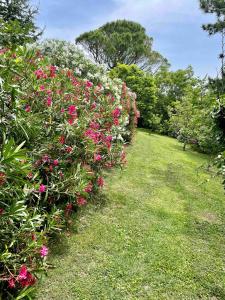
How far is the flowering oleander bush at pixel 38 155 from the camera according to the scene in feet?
10.9

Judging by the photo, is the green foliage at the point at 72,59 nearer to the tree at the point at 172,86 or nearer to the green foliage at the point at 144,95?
the green foliage at the point at 144,95

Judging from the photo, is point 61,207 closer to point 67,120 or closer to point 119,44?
point 67,120

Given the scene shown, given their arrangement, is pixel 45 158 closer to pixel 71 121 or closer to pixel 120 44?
pixel 71 121

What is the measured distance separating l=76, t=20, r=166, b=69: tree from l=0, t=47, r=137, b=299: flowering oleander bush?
29.7 meters

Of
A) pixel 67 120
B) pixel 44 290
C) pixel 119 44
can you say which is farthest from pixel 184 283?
pixel 119 44

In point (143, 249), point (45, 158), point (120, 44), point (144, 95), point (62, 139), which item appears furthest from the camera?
point (120, 44)

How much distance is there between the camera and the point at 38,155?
15.1 feet

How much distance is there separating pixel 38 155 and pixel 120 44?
114 ft

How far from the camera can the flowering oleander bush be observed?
10.9ft

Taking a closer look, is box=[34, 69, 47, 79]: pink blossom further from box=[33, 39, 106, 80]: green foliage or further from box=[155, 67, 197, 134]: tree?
box=[155, 67, 197, 134]: tree

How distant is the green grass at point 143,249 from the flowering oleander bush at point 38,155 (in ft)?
1.50

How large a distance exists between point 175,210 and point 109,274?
3199 millimetres

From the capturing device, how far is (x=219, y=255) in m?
5.45

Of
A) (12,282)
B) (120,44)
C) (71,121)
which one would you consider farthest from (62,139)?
(120,44)
